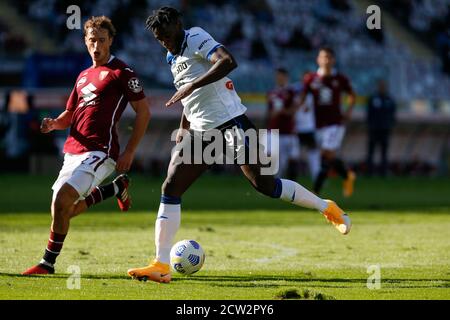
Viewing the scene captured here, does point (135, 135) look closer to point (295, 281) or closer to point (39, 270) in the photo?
point (39, 270)

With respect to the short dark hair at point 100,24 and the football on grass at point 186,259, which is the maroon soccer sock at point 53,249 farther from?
the short dark hair at point 100,24

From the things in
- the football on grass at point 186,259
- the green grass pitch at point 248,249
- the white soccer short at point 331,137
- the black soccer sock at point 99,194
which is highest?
the white soccer short at point 331,137

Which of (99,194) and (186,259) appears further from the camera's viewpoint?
(99,194)

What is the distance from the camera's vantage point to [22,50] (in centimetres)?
3055

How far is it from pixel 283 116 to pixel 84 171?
1497 centimetres

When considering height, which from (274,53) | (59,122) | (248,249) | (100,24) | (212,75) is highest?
(274,53)

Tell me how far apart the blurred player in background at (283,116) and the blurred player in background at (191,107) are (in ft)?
42.9

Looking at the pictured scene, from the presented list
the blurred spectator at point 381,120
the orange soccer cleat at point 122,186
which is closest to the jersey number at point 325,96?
the orange soccer cleat at point 122,186

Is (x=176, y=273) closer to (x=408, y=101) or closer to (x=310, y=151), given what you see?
(x=310, y=151)

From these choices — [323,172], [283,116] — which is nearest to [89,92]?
[323,172]

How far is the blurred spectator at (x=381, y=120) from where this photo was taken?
1081 inches

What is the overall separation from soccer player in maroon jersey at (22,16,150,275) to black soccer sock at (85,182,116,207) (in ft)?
3.07

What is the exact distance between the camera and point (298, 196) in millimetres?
8969

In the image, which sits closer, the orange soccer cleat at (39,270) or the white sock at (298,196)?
the orange soccer cleat at (39,270)
